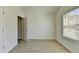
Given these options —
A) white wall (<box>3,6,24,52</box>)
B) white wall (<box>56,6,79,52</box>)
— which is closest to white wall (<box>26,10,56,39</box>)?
white wall (<box>56,6,79,52</box>)

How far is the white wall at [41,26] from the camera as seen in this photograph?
10.4 meters

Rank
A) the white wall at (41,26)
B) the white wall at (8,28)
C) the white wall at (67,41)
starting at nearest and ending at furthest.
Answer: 1. the white wall at (67,41)
2. the white wall at (8,28)
3. the white wall at (41,26)

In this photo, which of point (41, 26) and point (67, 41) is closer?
point (67, 41)

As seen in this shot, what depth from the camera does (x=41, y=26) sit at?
10516mm

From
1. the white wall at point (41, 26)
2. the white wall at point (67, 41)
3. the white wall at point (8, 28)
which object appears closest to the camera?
the white wall at point (67, 41)

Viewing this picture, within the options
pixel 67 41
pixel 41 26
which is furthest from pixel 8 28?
pixel 41 26

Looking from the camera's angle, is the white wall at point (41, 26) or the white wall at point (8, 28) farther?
the white wall at point (41, 26)

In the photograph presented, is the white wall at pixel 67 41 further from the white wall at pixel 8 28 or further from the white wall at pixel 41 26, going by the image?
the white wall at pixel 8 28

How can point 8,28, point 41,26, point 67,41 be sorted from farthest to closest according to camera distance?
1. point 41,26
2. point 67,41
3. point 8,28

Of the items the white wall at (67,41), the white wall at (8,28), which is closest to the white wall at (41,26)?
the white wall at (67,41)

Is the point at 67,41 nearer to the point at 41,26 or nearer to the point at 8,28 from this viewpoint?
the point at 8,28

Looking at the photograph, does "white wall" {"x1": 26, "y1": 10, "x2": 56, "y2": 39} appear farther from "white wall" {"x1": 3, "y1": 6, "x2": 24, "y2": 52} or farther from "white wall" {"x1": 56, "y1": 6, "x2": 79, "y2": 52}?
"white wall" {"x1": 3, "y1": 6, "x2": 24, "y2": 52}
